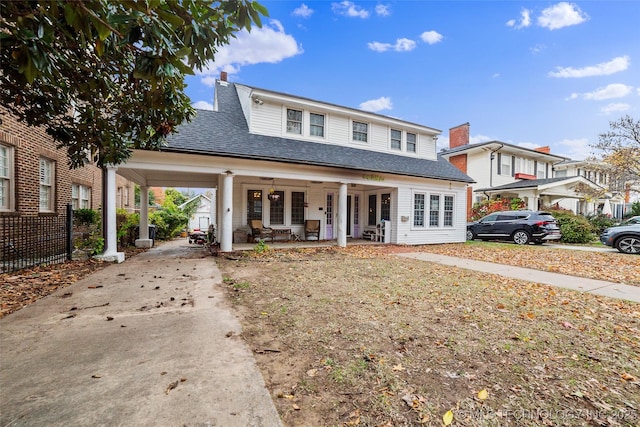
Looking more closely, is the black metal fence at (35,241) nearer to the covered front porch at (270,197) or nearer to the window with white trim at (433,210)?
the covered front porch at (270,197)

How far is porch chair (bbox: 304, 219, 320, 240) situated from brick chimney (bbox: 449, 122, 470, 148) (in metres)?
16.0

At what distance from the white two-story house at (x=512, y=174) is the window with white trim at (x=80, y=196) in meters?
22.9

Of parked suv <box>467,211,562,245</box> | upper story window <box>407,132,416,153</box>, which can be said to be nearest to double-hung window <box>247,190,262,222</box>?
upper story window <box>407,132,416,153</box>

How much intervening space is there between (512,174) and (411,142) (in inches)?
476

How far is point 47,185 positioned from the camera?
9.22 m

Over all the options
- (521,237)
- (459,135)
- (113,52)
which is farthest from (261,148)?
(459,135)

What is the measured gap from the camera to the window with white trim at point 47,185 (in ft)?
29.5

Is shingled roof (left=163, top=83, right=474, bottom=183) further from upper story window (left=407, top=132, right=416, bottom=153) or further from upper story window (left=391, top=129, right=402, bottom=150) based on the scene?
upper story window (left=391, top=129, right=402, bottom=150)

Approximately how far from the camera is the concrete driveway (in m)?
1.88

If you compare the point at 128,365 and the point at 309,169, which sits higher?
the point at 309,169

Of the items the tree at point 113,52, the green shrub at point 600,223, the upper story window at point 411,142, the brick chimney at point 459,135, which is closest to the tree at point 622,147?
the green shrub at point 600,223

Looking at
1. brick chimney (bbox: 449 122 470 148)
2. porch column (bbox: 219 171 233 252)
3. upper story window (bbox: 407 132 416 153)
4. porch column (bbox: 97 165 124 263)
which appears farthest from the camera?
brick chimney (bbox: 449 122 470 148)

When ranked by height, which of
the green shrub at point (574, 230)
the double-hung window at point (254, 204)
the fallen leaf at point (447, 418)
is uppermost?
the double-hung window at point (254, 204)

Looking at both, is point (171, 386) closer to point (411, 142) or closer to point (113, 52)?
point (113, 52)
